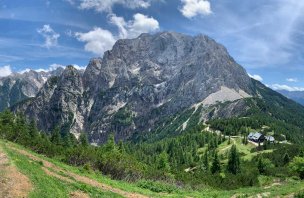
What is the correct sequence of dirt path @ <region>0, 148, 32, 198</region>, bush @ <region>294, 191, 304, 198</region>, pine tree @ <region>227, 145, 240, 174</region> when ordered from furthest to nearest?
pine tree @ <region>227, 145, 240, 174</region> → bush @ <region>294, 191, 304, 198</region> → dirt path @ <region>0, 148, 32, 198</region>

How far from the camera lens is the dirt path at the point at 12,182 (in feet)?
106

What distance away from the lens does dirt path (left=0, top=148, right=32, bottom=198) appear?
32.2 metres

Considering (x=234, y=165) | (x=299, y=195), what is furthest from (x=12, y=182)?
(x=234, y=165)

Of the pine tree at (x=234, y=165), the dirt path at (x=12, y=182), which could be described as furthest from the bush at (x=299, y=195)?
the pine tree at (x=234, y=165)

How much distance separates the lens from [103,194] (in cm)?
4022

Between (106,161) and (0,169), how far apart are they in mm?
41735

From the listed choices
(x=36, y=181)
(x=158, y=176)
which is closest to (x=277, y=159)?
(x=158, y=176)

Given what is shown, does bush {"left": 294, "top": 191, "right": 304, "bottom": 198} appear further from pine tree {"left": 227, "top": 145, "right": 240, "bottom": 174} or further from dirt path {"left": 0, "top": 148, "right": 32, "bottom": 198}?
pine tree {"left": 227, "top": 145, "right": 240, "bottom": 174}

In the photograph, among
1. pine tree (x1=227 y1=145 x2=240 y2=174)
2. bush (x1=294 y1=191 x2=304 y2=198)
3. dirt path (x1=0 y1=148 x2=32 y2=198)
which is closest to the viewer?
dirt path (x1=0 y1=148 x2=32 y2=198)

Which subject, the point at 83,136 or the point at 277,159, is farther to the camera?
the point at 277,159

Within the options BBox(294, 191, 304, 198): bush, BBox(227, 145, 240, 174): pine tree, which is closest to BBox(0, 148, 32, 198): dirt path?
BBox(294, 191, 304, 198): bush

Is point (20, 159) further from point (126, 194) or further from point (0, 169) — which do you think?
point (126, 194)

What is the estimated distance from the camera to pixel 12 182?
3425 centimetres

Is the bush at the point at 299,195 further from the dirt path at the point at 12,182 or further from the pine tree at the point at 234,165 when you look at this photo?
the pine tree at the point at 234,165
